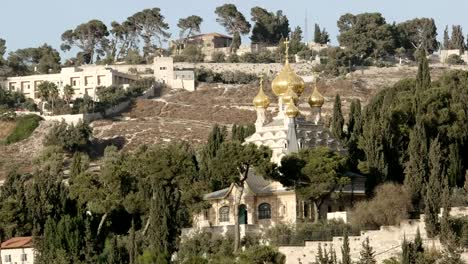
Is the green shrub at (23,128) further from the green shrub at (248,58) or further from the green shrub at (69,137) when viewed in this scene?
the green shrub at (248,58)

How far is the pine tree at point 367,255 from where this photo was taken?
4862cm

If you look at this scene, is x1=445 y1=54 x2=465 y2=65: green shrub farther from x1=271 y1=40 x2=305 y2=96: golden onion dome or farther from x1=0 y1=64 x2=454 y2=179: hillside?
x1=271 y1=40 x2=305 y2=96: golden onion dome

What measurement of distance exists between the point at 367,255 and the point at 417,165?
1046 cm

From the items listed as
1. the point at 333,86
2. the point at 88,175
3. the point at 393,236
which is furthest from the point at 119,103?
the point at 393,236

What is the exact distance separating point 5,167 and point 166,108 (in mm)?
16888

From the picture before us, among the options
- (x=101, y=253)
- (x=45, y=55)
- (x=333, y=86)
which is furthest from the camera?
(x=45, y=55)

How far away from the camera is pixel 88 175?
206 feet

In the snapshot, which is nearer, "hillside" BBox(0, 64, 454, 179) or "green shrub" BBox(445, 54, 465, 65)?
"hillside" BBox(0, 64, 454, 179)

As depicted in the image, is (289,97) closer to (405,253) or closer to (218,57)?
(405,253)

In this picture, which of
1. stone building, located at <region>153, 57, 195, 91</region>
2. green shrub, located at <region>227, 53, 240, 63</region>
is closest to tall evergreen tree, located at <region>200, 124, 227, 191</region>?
stone building, located at <region>153, 57, 195, 91</region>

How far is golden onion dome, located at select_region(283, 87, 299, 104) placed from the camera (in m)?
65.8

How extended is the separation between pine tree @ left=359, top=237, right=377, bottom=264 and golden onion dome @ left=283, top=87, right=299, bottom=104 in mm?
16653

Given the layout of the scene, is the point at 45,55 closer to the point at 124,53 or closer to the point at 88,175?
the point at 124,53

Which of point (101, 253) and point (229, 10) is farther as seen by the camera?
point (229, 10)
